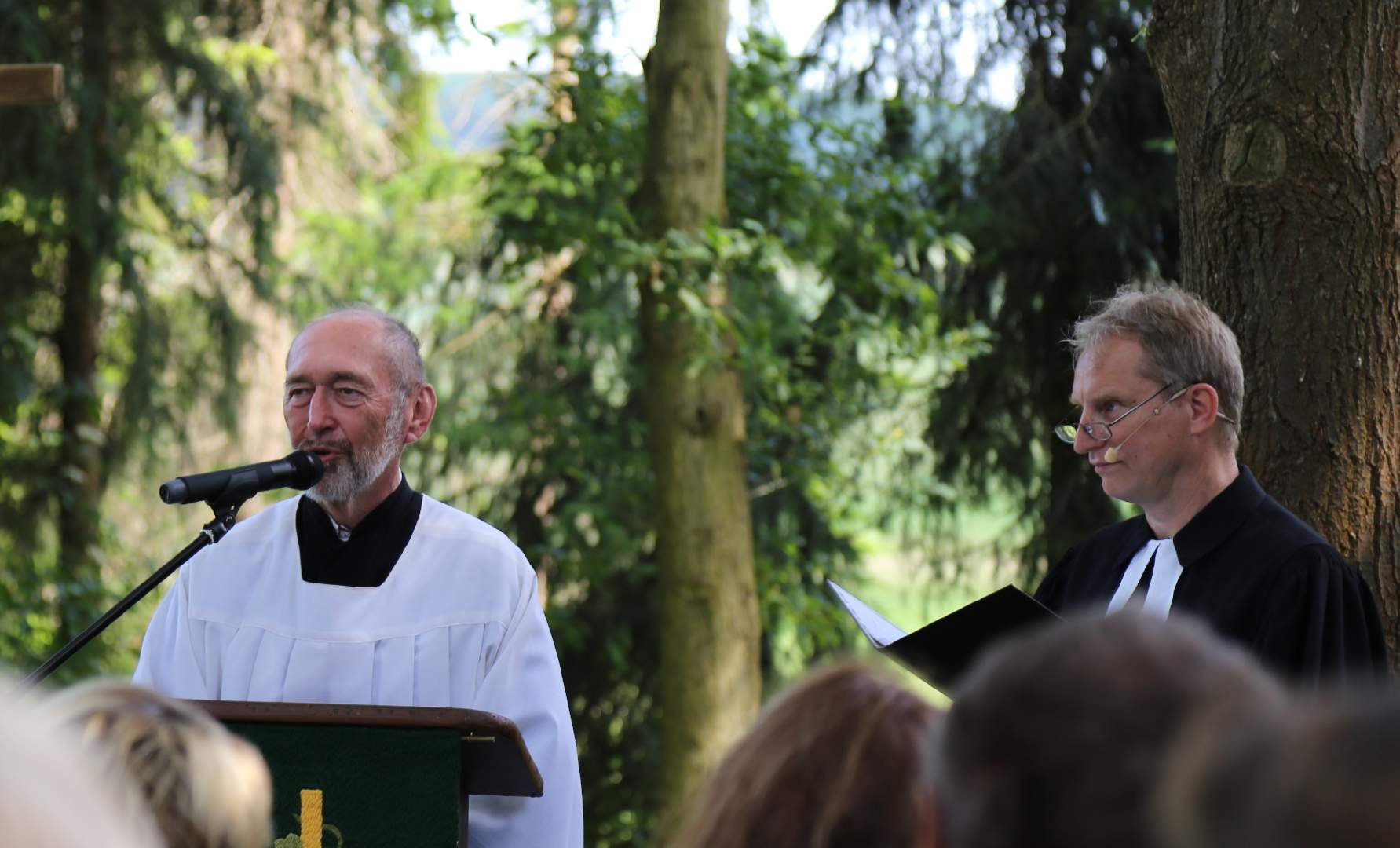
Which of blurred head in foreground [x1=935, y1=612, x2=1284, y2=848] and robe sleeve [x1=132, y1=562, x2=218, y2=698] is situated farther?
robe sleeve [x1=132, y1=562, x2=218, y2=698]

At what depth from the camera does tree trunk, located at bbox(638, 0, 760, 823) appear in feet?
26.7

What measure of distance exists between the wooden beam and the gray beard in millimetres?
1272

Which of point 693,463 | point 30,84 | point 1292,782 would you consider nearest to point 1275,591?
point 1292,782

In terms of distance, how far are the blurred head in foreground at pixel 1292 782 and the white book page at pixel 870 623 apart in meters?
2.14

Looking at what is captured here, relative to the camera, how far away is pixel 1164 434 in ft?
11.5

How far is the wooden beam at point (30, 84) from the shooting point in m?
4.32

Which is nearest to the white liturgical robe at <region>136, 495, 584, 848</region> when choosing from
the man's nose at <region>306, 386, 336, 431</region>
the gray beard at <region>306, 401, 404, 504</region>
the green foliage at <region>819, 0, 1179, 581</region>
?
the gray beard at <region>306, 401, 404, 504</region>

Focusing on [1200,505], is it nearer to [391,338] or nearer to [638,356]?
[391,338]

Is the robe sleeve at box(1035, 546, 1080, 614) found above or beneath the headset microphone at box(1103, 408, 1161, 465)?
beneath

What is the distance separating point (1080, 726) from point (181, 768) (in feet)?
2.72

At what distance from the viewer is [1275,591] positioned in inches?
129

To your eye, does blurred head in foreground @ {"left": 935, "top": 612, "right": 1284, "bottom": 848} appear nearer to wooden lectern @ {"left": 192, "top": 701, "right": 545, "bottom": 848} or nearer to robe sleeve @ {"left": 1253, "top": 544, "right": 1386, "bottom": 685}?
wooden lectern @ {"left": 192, "top": 701, "right": 545, "bottom": 848}

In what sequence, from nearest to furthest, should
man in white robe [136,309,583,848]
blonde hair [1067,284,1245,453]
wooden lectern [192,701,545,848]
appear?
wooden lectern [192,701,545,848] → blonde hair [1067,284,1245,453] → man in white robe [136,309,583,848]

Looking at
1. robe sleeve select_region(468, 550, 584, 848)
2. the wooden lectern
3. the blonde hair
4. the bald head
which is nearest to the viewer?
the wooden lectern
